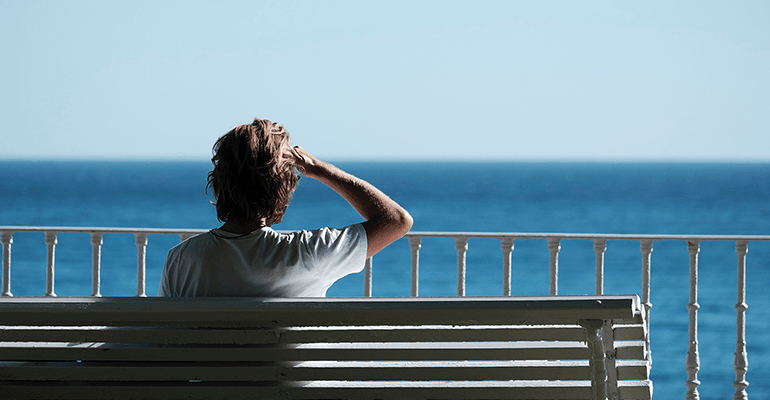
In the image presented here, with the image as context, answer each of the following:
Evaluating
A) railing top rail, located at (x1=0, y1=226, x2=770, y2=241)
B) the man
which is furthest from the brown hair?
railing top rail, located at (x1=0, y1=226, x2=770, y2=241)

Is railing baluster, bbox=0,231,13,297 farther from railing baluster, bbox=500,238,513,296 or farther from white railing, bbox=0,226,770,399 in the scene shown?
railing baluster, bbox=500,238,513,296

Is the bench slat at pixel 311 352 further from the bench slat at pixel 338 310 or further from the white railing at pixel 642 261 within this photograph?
the white railing at pixel 642 261

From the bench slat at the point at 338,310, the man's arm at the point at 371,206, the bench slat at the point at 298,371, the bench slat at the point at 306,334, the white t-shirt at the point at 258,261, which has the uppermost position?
the man's arm at the point at 371,206

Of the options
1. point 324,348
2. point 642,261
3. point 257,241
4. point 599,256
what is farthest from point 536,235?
point 324,348

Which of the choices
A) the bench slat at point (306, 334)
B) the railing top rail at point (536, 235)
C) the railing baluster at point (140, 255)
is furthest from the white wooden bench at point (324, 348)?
the railing baluster at point (140, 255)

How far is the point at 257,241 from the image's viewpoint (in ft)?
5.19

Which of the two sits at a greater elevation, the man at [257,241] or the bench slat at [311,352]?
the man at [257,241]

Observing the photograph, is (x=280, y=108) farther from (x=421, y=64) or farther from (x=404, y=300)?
(x=404, y=300)

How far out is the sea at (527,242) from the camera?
15.8 m

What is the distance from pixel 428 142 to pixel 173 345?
7876 cm

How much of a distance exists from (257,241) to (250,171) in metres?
0.15

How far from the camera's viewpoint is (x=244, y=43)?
6519 cm

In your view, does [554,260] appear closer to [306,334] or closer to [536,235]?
[536,235]

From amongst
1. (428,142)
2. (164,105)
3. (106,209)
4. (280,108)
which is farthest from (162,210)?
(428,142)
